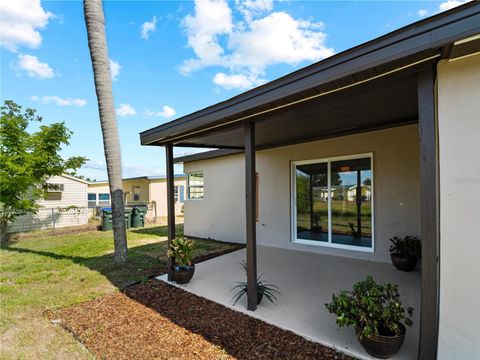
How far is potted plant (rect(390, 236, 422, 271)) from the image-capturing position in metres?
4.66

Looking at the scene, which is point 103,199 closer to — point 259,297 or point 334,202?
point 334,202

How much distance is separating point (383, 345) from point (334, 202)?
4.08 metres

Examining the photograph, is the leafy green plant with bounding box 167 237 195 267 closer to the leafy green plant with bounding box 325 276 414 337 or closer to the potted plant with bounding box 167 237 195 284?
the potted plant with bounding box 167 237 195 284

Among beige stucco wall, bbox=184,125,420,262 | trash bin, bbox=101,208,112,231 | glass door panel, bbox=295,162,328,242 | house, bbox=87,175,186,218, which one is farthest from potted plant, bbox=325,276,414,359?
house, bbox=87,175,186,218

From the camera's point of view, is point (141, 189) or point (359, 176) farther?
point (141, 189)

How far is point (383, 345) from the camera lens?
2.34m

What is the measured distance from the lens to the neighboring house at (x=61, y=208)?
12.0m

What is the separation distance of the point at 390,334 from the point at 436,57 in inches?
92.5

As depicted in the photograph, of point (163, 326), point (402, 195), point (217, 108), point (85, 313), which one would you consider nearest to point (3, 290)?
point (85, 313)

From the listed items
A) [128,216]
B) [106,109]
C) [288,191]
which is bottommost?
[128,216]

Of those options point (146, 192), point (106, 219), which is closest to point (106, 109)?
point (106, 219)

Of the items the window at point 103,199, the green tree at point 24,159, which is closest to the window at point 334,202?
the green tree at point 24,159

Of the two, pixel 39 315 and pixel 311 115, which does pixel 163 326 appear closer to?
pixel 39 315

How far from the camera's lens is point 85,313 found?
3.57 m
